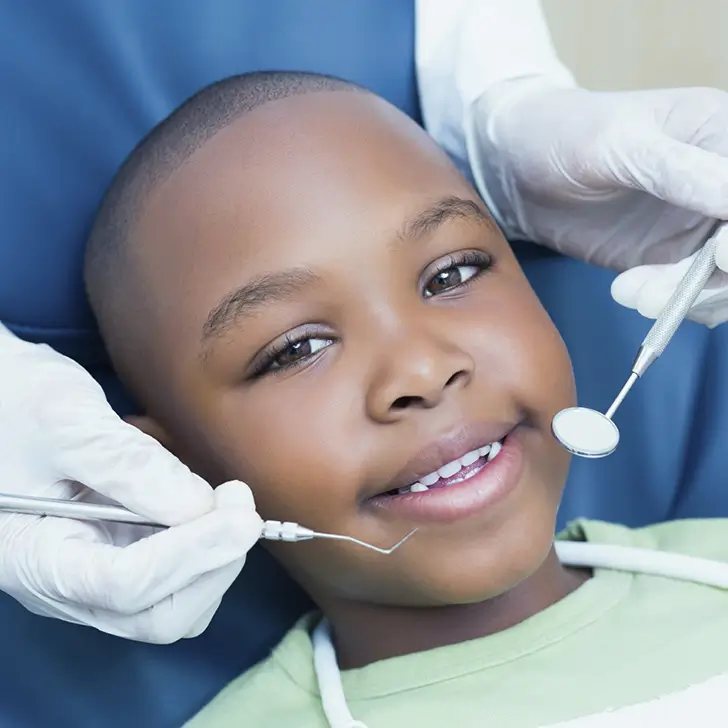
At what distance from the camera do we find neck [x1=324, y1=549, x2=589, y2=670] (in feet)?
3.59

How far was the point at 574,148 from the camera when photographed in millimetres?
1204

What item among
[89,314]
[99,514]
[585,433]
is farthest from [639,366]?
[89,314]

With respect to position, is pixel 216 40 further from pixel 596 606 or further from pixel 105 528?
pixel 596 606

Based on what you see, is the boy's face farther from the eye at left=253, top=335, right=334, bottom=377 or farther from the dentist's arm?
the dentist's arm

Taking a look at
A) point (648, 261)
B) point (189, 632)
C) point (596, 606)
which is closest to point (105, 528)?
point (189, 632)

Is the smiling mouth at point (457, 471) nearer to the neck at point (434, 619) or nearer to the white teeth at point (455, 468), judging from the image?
the white teeth at point (455, 468)

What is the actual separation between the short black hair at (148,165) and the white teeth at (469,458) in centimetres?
39

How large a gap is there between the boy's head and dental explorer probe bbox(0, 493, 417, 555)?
0.07 metres

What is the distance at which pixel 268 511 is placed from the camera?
1.00m

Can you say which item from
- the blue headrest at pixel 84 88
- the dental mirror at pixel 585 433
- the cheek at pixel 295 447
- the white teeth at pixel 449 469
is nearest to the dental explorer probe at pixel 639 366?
the dental mirror at pixel 585 433

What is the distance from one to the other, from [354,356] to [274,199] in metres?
0.19

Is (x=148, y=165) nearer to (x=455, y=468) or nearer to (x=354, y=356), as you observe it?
(x=354, y=356)

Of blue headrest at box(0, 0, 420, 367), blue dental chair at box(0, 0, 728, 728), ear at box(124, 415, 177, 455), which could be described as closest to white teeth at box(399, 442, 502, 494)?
ear at box(124, 415, 177, 455)

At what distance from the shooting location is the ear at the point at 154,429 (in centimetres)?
113
